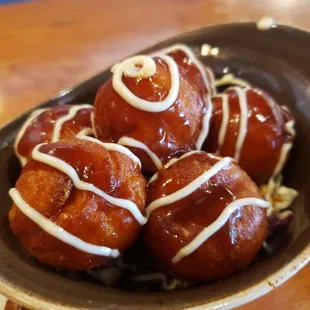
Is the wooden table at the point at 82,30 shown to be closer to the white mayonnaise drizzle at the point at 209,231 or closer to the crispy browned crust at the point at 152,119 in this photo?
the crispy browned crust at the point at 152,119

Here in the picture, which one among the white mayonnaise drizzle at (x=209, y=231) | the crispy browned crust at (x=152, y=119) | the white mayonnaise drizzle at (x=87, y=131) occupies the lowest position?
the white mayonnaise drizzle at (x=209, y=231)

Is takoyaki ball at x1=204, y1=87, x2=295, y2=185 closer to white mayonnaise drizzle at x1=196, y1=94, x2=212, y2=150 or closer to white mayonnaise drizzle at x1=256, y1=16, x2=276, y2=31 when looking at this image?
white mayonnaise drizzle at x1=196, y1=94, x2=212, y2=150

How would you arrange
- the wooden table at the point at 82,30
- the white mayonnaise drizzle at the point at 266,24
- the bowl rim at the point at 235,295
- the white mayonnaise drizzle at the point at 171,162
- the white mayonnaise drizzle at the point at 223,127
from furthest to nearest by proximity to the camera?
the wooden table at the point at 82,30, the white mayonnaise drizzle at the point at 266,24, the white mayonnaise drizzle at the point at 223,127, the white mayonnaise drizzle at the point at 171,162, the bowl rim at the point at 235,295

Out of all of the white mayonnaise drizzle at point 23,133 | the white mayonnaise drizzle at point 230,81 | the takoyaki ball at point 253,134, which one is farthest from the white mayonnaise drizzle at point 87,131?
the white mayonnaise drizzle at point 230,81

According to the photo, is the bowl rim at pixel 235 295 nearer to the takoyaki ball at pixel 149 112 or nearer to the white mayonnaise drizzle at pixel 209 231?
the white mayonnaise drizzle at pixel 209 231

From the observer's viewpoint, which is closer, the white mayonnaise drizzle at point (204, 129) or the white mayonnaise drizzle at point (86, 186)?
the white mayonnaise drizzle at point (86, 186)

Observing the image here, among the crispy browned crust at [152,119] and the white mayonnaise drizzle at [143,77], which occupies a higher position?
the white mayonnaise drizzle at [143,77]

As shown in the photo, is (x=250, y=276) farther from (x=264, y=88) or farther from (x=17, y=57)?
(x=17, y=57)

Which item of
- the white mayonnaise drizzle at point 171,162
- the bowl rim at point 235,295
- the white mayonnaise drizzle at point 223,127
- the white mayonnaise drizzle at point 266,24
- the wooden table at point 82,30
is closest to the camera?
the bowl rim at point 235,295

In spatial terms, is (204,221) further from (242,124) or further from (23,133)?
(23,133)

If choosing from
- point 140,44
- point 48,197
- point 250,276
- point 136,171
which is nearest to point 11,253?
point 48,197
